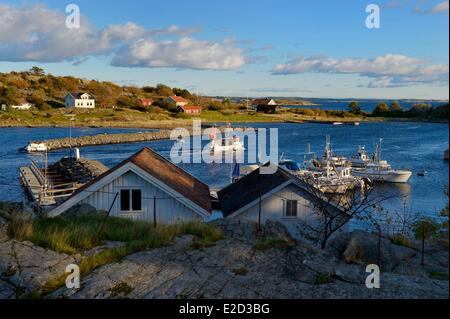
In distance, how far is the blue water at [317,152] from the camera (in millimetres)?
40925

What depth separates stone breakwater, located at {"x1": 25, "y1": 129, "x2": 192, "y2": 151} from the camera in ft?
248

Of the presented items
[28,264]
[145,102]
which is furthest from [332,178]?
[145,102]

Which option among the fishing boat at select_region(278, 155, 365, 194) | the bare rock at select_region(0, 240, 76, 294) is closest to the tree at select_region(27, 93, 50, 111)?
the fishing boat at select_region(278, 155, 365, 194)

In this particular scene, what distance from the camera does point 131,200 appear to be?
685 inches

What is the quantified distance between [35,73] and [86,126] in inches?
2689

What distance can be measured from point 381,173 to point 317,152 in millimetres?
20518

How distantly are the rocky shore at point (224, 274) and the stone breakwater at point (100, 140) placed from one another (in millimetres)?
65640

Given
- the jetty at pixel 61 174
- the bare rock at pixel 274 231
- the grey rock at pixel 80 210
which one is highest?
the bare rock at pixel 274 231

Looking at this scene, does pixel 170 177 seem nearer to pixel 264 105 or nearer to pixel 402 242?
pixel 402 242

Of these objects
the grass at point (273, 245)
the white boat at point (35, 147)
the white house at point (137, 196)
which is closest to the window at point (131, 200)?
the white house at point (137, 196)

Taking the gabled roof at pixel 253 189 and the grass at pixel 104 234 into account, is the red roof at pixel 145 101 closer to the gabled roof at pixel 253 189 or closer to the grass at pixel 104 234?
the gabled roof at pixel 253 189

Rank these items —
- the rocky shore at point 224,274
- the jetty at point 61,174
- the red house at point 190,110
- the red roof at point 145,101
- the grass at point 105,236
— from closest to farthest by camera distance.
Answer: the rocky shore at point 224,274 < the grass at point 105,236 < the jetty at point 61,174 < the red house at point 190,110 < the red roof at point 145,101
